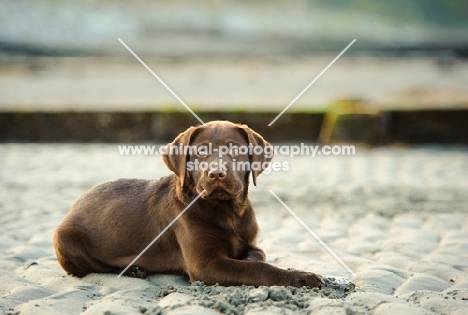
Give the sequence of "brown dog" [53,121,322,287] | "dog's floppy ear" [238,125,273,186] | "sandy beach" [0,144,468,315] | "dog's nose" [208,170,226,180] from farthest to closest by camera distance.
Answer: "dog's floppy ear" [238,125,273,186], "brown dog" [53,121,322,287], "dog's nose" [208,170,226,180], "sandy beach" [0,144,468,315]

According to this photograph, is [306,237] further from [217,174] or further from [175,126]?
[175,126]

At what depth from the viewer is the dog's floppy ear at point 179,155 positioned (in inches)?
213

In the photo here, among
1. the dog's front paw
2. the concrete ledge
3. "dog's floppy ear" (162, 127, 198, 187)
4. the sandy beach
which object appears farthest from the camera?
the concrete ledge

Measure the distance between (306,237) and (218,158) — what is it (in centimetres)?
196

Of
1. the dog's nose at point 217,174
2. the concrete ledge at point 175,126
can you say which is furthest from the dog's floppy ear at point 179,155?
the concrete ledge at point 175,126

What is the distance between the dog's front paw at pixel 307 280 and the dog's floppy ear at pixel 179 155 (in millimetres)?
1146

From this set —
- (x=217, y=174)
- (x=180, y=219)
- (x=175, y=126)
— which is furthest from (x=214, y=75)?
(x=217, y=174)

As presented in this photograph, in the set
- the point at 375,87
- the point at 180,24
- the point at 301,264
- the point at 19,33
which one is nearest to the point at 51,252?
the point at 301,264

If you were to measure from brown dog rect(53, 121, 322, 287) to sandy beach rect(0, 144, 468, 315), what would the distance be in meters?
0.14

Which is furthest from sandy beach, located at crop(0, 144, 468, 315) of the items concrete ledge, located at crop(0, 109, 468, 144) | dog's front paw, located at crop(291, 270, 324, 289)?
concrete ledge, located at crop(0, 109, 468, 144)

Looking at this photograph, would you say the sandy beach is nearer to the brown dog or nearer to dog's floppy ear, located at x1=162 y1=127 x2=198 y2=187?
the brown dog

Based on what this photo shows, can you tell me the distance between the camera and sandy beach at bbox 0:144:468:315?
14.8 feet

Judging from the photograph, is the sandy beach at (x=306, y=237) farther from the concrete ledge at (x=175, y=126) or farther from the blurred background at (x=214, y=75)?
the blurred background at (x=214, y=75)

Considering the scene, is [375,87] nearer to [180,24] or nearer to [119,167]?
[119,167]
